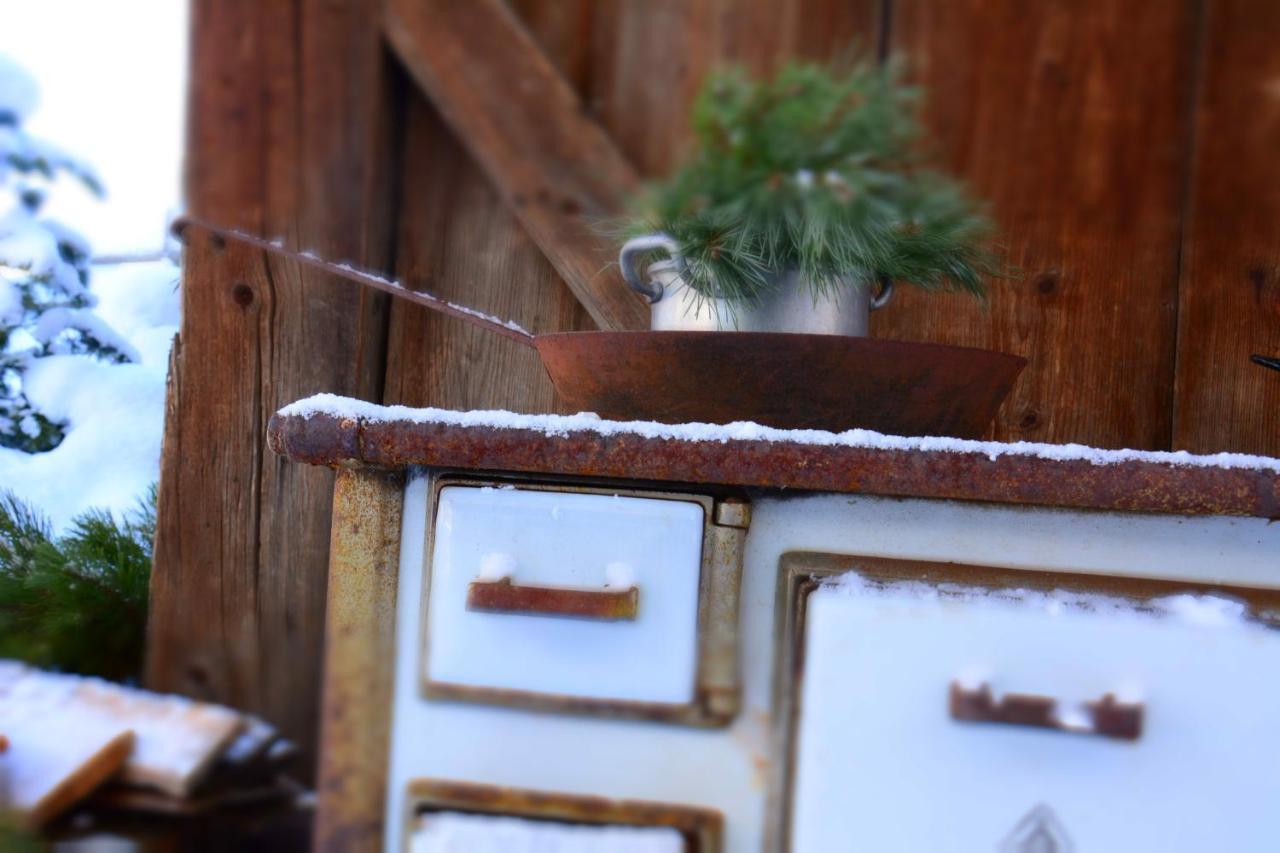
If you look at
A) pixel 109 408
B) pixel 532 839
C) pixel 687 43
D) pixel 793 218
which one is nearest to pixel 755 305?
pixel 793 218

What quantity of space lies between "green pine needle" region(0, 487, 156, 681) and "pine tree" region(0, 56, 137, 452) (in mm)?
114

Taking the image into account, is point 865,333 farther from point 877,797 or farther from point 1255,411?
point 1255,411

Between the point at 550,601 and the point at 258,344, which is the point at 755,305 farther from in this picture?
the point at 258,344

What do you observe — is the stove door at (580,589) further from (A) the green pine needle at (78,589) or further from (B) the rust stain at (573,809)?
(A) the green pine needle at (78,589)

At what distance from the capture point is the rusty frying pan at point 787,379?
→ 2.57ft

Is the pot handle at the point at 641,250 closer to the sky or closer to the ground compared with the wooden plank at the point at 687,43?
closer to the ground

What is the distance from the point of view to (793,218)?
828 millimetres

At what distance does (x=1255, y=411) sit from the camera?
4.22 ft

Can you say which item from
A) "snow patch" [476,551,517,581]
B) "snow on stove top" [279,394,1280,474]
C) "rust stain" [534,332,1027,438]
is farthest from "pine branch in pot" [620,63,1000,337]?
"snow patch" [476,551,517,581]

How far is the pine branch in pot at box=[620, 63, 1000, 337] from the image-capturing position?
2.69 ft

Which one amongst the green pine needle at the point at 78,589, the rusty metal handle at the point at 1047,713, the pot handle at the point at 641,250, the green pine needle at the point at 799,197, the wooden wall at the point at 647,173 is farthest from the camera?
the wooden wall at the point at 647,173

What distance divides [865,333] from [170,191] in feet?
2.98

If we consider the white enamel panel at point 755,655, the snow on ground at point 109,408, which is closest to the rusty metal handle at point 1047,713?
the white enamel panel at point 755,655

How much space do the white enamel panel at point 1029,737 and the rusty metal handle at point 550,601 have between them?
0.13 m
